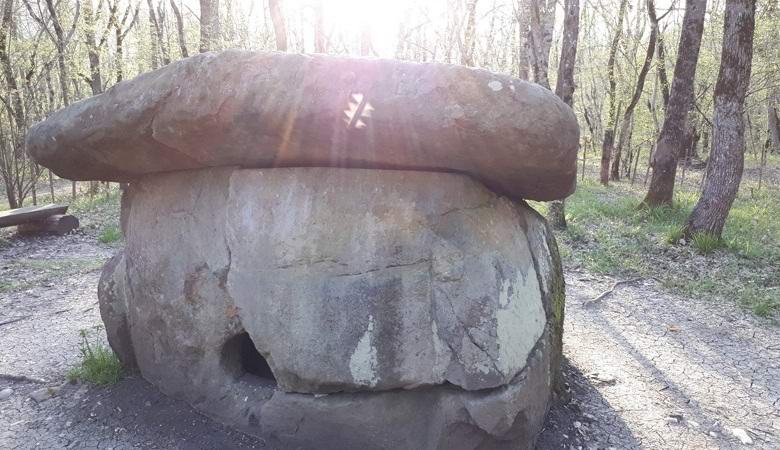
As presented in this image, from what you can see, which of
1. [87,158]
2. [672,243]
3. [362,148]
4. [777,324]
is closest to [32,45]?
[87,158]

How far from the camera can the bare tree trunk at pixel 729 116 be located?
576 centimetres

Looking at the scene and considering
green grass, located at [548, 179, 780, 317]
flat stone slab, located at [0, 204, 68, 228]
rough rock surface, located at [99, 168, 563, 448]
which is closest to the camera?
rough rock surface, located at [99, 168, 563, 448]

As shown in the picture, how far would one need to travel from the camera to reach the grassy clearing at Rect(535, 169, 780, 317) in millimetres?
4996

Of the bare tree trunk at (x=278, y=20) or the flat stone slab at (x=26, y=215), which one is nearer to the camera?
the flat stone slab at (x=26, y=215)

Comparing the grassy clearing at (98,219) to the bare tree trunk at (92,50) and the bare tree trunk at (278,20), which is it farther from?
the bare tree trunk at (278,20)

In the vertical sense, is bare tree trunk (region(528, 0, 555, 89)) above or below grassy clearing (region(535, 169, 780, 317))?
above

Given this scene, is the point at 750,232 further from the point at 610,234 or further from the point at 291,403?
the point at 291,403

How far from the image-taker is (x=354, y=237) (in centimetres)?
232

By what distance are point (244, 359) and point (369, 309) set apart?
0.91m

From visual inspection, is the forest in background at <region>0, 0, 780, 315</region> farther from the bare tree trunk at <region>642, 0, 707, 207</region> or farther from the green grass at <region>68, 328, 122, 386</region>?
the green grass at <region>68, 328, 122, 386</region>

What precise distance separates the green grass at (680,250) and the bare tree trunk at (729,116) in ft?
1.30

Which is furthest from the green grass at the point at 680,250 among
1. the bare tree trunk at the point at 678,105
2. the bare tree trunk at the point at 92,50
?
the bare tree trunk at the point at 92,50

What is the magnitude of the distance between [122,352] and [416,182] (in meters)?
1.96

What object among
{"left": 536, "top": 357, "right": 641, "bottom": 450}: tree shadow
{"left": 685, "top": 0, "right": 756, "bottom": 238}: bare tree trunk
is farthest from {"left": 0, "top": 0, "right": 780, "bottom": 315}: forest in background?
{"left": 536, "top": 357, "right": 641, "bottom": 450}: tree shadow
